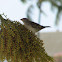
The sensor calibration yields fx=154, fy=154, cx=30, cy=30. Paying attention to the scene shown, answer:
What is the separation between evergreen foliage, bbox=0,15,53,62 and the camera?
4.14 feet

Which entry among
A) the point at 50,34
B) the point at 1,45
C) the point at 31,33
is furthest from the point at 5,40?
the point at 50,34

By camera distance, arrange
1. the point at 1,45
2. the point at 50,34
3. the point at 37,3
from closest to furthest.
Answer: the point at 1,45 < the point at 37,3 < the point at 50,34

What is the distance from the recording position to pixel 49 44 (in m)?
15.0

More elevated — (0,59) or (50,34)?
(50,34)

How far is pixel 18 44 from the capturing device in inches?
49.9

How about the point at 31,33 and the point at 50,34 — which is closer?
the point at 31,33

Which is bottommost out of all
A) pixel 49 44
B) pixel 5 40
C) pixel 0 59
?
pixel 0 59

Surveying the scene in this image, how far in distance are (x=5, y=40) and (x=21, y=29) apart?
0.17m

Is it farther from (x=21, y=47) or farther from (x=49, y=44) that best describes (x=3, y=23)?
(x=49, y=44)

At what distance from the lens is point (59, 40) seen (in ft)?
50.1

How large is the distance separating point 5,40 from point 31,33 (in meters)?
0.23

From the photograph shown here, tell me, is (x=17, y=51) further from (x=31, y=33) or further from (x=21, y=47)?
(x=31, y=33)

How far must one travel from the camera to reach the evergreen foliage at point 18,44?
126 centimetres

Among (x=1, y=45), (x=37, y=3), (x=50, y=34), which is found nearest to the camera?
(x=1, y=45)
